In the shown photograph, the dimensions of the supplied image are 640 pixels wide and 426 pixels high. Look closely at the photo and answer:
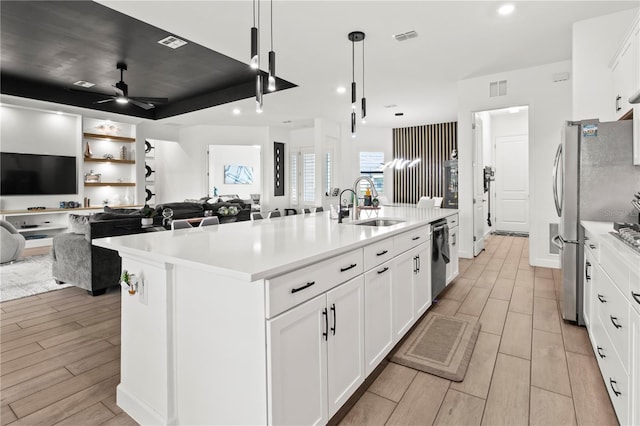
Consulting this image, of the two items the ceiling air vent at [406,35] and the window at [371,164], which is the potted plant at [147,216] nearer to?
the ceiling air vent at [406,35]

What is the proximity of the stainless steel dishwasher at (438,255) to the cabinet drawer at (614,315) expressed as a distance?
46.6 inches

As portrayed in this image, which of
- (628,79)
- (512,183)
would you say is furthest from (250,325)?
(512,183)

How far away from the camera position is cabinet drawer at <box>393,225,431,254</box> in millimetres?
2293

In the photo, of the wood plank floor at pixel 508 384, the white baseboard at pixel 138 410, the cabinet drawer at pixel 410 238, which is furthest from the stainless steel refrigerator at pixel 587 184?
the white baseboard at pixel 138 410

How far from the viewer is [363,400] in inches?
71.6

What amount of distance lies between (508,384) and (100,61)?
20.5 ft

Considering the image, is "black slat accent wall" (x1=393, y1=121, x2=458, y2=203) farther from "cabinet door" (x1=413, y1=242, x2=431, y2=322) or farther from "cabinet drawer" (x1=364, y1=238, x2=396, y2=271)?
"cabinet drawer" (x1=364, y1=238, x2=396, y2=271)

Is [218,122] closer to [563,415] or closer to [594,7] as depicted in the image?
[594,7]

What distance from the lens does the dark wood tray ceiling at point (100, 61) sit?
3680mm

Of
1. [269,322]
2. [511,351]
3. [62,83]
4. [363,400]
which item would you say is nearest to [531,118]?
[511,351]

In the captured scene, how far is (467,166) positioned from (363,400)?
431cm

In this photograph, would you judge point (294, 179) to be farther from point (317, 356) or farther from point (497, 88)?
point (317, 356)

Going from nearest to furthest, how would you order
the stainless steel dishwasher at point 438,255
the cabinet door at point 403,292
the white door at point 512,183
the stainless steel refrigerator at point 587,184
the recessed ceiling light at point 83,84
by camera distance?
the cabinet door at point 403,292 → the stainless steel refrigerator at point 587,184 → the stainless steel dishwasher at point 438,255 → the recessed ceiling light at point 83,84 → the white door at point 512,183

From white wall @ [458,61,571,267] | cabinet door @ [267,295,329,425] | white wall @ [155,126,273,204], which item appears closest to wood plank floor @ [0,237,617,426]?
cabinet door @ [267,295,329,425]
